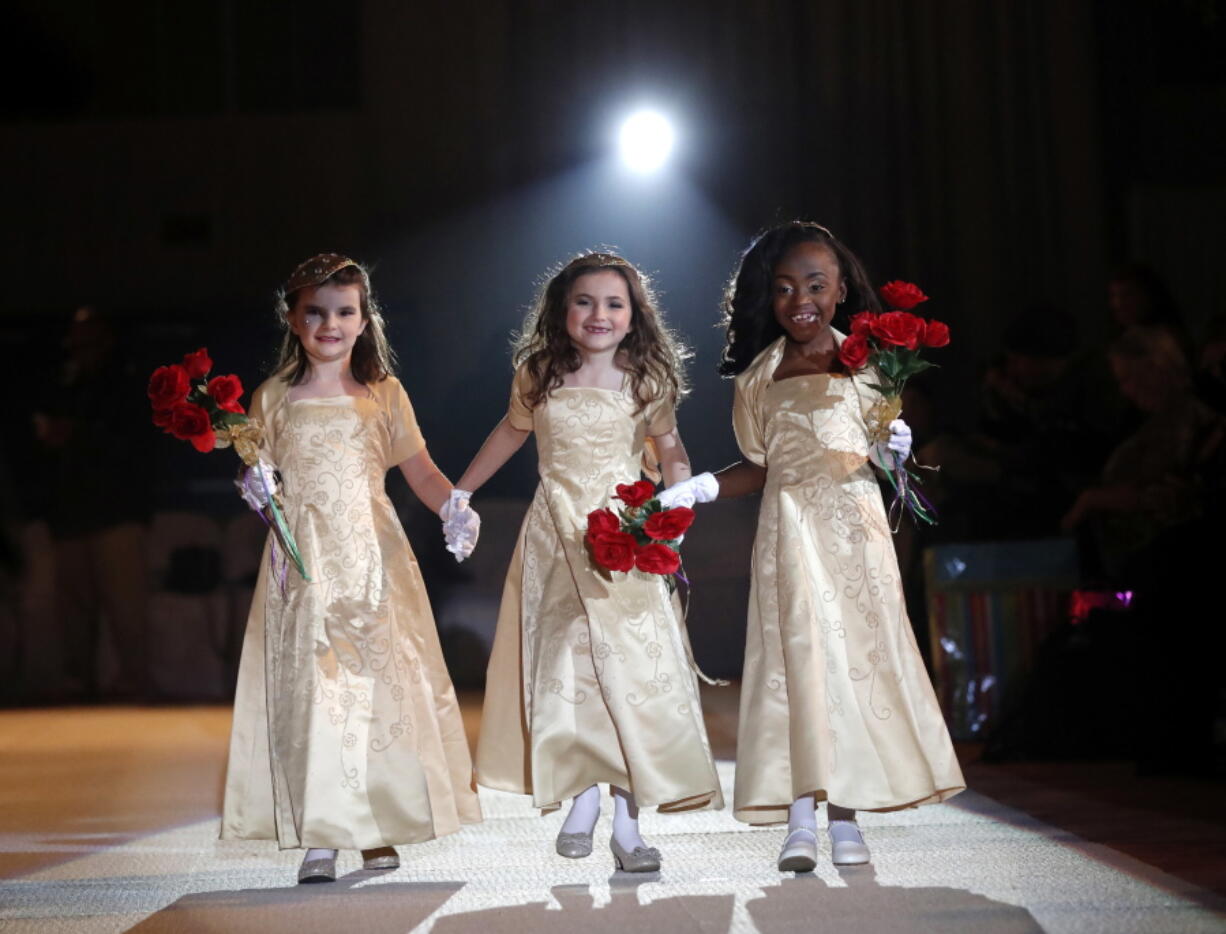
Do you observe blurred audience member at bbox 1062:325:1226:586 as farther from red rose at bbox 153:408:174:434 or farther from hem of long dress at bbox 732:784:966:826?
red rose at bbox 153:408:174:434

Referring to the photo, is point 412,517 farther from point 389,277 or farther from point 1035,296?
point 1035,296

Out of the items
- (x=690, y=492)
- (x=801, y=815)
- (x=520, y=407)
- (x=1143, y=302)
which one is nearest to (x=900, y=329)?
(x=690, y=492)

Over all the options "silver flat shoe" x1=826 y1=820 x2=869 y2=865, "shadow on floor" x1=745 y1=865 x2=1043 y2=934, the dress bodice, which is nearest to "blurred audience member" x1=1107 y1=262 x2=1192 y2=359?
the dress bodice

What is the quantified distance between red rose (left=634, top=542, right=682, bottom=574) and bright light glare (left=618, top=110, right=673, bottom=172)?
18.3 ft

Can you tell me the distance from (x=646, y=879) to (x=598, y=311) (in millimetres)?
1242

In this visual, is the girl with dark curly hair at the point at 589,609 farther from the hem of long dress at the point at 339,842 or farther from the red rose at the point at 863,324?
the red rose at the point at 863,324

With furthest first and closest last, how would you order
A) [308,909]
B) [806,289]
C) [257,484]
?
[806,289]
[257,484]
[308,909]

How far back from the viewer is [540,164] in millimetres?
8719

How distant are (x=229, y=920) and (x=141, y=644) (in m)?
5.09

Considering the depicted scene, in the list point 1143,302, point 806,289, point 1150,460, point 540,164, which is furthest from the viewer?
point 540,164

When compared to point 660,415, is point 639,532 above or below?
below

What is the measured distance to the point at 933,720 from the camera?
3.26m

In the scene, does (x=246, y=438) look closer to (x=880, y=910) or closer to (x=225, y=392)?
(x=225, y=392)

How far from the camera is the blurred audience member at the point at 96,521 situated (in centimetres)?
759
